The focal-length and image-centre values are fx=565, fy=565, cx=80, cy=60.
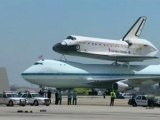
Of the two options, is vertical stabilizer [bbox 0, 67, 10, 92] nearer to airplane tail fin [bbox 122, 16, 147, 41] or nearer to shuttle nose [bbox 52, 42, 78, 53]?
shuttle nose [bbox 52, 42, 78, 53]

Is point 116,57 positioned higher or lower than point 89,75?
higher

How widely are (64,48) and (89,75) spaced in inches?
288

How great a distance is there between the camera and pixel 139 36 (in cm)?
10156

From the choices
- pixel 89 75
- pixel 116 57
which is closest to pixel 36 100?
pixel 89 75

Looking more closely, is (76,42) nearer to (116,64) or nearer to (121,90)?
(116,64)

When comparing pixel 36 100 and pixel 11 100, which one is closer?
pixel 11 100

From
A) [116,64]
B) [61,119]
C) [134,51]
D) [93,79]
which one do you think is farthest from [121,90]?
[61,119]

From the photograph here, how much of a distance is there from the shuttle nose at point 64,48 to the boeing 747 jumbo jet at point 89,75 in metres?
4.39

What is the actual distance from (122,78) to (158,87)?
1934 centimetres

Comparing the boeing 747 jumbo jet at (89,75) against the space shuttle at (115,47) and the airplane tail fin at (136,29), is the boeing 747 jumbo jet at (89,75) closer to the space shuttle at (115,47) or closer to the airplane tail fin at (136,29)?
the space shuttle at (115,47)

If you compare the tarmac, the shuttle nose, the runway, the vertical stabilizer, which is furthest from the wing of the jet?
the runway

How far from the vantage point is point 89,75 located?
278 feet

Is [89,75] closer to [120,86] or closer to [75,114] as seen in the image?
[120,86]

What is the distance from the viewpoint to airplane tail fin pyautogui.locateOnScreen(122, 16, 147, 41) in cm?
10075
